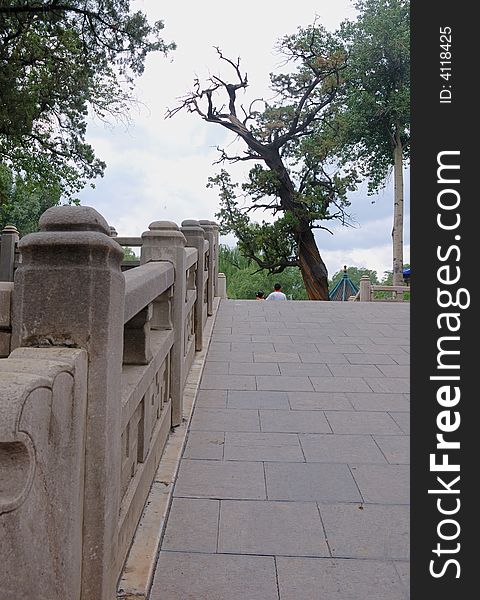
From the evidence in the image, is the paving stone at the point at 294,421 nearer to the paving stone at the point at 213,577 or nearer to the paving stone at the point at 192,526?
the paving stone at the point at 192,526

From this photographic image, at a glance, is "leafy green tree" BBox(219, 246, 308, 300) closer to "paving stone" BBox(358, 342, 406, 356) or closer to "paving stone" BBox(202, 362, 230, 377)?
"paving stone" BBox(358, 342, 406, 356)

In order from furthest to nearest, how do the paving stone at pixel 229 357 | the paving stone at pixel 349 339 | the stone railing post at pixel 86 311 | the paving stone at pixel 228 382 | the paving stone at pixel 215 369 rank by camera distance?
1. the paving stone at pixel 349 339
2. the paving stone at pixel 229 357
3. the paving stone at pixel 215 369
4. the paving stone at pixel 228 382
5. the stone railing post at pixel 86 311

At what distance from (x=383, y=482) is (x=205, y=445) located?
3.49 feet

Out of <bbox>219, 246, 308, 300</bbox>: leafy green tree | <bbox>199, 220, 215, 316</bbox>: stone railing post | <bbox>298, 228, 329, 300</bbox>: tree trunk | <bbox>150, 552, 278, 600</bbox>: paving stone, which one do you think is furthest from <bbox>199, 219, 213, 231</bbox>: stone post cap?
<bbox>219, 246, 308, 300</bbox>: leafy green tree

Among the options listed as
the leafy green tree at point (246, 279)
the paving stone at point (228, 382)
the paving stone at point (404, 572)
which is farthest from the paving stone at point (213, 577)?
the leafy green tree at point (246, 279)

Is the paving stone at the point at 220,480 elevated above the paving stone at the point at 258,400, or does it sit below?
below

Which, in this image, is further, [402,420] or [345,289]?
[345,289]

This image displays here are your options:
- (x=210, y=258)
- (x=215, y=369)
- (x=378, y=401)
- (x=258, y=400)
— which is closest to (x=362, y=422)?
(x=378, y=401)

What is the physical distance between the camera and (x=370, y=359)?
6.20 metres

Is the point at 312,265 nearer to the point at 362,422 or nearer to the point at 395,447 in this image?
the point at 362,422

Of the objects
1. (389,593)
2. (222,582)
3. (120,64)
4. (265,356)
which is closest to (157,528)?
(222,582)

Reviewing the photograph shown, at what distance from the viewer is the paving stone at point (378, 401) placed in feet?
14.7

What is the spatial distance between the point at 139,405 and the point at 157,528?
0.52 m

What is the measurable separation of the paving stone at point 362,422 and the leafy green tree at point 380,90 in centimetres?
1469
